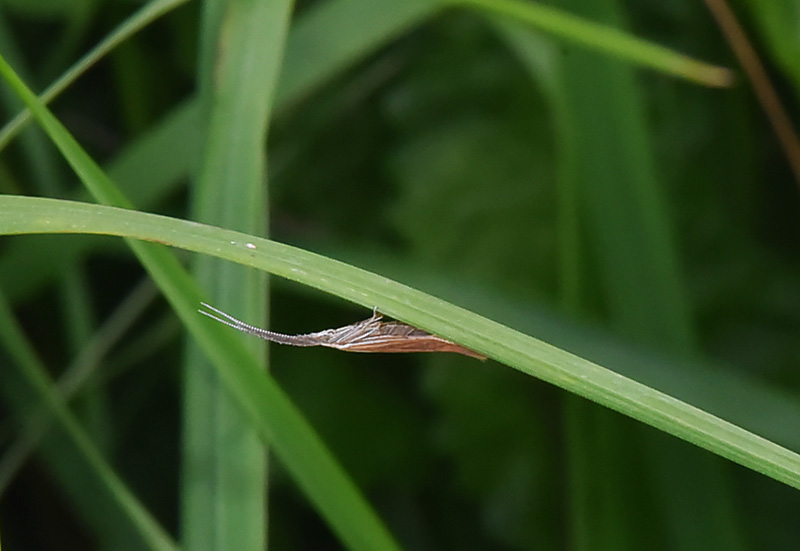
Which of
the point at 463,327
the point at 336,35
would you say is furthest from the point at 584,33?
the point at 463,327

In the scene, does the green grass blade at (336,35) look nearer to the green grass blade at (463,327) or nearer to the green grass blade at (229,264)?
the green grass blade at (229,264)

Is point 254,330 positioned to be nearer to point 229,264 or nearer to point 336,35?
point 229,264

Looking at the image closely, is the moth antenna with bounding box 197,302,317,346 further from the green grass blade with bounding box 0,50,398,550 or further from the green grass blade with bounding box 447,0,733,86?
the green grass blade with bounding box 447,0,733,86

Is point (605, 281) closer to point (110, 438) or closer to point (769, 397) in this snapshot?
point (769, 397)

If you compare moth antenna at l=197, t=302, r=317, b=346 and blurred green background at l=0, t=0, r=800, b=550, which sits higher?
blurred green background at l=0, t=0, r=800, b=550

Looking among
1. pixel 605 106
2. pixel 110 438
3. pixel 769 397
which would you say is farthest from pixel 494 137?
pixel 110 438

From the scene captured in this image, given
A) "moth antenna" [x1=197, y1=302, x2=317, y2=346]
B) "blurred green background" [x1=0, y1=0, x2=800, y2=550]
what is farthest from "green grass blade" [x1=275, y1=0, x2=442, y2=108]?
"moth antenna" [x1=197, y1=302, x2=317, y2=346]

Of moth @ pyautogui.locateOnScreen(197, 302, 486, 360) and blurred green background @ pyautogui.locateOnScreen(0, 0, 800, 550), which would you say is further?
blurred green background @ pyautogui.locateOnScreen(0, 0, 800, 550)
